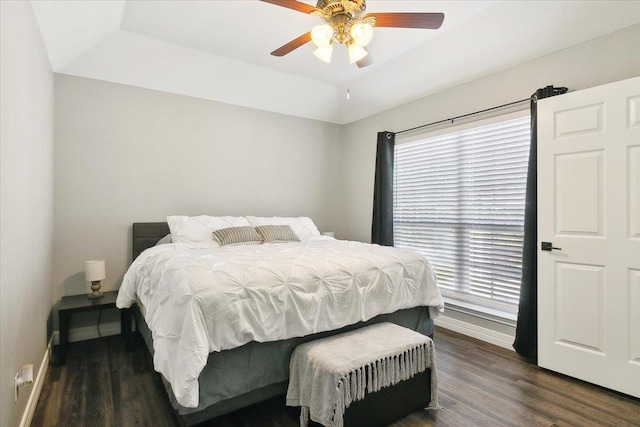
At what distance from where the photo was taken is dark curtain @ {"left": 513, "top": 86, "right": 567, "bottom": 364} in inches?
105

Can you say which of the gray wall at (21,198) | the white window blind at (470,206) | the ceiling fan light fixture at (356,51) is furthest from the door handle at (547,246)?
the gray wall at (21,198)

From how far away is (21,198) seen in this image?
1.81m

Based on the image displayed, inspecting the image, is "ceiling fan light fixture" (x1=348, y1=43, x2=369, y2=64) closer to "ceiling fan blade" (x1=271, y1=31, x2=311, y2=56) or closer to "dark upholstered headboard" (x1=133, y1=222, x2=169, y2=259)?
"ceiling fan blade" (x1=271, y1=31, x2=311, y2=56)

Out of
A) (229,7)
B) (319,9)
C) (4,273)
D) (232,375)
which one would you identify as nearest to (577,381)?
(232,375)

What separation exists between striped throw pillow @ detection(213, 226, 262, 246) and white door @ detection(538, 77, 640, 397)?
2.45 m

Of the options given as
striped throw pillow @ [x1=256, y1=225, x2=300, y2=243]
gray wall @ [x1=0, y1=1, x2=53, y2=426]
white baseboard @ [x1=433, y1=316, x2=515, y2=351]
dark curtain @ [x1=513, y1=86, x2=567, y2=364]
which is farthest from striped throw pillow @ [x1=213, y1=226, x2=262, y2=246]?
dark curtain @ [x1=513, y1=86, x2=567, y2=364]

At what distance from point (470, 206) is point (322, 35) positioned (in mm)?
2212

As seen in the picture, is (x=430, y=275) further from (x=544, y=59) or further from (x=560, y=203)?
(x=544, y=59)

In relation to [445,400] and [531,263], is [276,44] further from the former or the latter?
[445,400]

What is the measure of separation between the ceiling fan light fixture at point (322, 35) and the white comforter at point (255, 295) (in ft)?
4.65

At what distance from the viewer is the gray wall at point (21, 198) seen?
1479 mm

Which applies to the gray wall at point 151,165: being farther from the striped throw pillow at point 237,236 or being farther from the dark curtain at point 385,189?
the dark curtain at point 385,189

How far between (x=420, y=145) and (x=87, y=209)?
3.52m

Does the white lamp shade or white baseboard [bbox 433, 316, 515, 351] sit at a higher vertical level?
the white lamp shade
